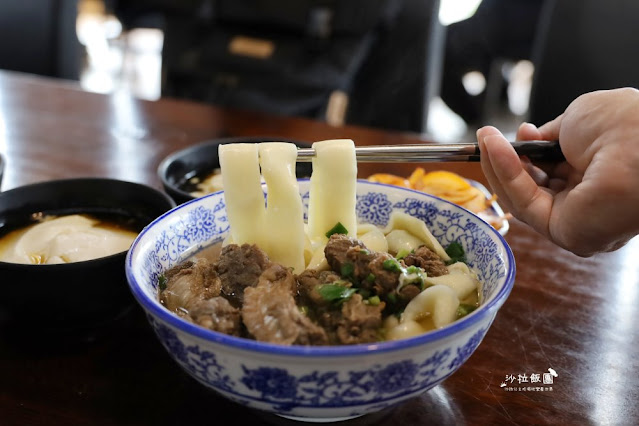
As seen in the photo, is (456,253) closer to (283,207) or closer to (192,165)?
(283,207)

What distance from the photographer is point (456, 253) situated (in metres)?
1.18

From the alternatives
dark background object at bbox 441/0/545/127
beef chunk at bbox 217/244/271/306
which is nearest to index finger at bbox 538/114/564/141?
beef chunk at bbox 217/244/271/306

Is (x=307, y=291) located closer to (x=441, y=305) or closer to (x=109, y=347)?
(x=441, y=305)

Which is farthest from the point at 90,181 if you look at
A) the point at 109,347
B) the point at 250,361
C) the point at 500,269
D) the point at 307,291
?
the point at 500,269

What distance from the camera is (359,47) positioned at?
309cm

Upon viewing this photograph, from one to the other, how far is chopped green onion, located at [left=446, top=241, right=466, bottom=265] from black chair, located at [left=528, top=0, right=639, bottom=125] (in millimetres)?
1911

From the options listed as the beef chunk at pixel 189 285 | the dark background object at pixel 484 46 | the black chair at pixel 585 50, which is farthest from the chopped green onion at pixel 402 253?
the dark background object at pixel 484 46

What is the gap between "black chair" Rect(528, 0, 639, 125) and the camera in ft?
8.64

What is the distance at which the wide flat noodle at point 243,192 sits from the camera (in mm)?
1116

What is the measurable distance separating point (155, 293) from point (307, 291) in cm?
28

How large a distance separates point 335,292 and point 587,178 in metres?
0.54

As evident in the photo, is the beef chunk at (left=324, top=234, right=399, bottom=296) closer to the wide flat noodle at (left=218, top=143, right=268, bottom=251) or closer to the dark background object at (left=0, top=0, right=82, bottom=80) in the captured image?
the wide flat noodle at (left=218, top=143, right=268, bottom=251)

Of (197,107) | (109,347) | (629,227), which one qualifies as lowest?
(109,347)

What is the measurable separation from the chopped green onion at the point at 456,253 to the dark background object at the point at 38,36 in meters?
3.49
